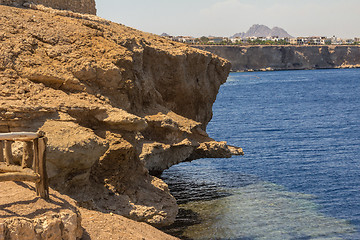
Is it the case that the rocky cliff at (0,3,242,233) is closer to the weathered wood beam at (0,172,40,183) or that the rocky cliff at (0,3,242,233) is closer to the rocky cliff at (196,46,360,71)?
the weathered wood beam at (0,172,40,183)

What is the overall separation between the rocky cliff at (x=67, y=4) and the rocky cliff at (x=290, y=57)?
5951 inches

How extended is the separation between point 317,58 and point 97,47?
7259 inches

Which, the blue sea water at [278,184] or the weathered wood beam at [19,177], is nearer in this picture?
the weathered wood beam at [19,177]

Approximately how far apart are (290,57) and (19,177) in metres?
186

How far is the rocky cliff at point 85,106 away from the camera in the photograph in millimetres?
13953

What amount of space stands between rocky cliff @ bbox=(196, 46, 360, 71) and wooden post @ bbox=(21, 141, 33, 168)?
16407 cm

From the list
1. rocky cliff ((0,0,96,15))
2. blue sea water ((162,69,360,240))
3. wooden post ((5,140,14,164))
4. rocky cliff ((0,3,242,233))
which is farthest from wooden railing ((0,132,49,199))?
rocky cliff ((0,0,96,15))

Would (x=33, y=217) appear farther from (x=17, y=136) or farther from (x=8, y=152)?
(x=8, y=152)

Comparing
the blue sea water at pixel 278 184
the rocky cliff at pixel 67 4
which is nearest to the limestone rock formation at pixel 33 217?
the blue sea water at pixel 278 184

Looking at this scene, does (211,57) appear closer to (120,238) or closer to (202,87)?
(202,87)

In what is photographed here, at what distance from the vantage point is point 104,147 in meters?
14.4

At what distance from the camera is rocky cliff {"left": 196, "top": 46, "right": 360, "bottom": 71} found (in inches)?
7077

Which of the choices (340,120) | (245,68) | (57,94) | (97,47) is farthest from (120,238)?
(245,68)

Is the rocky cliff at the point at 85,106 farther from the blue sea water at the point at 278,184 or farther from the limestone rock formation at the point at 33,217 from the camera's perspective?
the blue sea water at the point at 278,184
